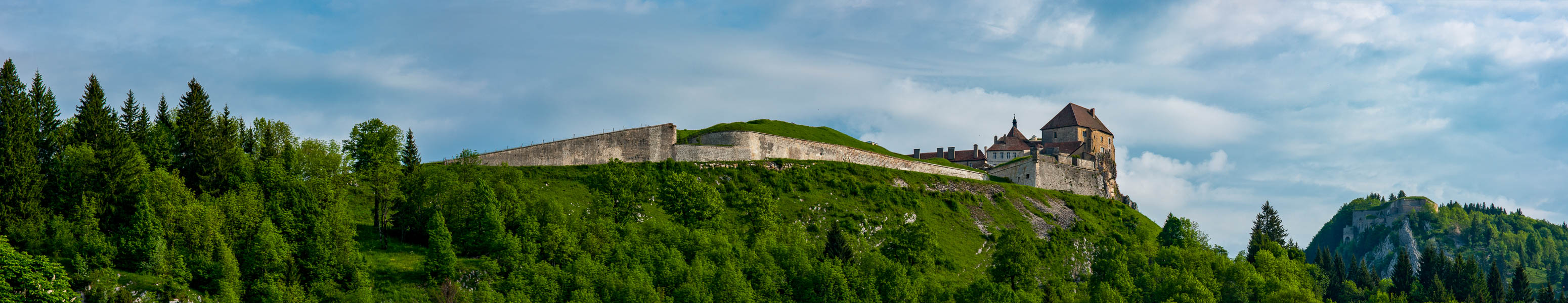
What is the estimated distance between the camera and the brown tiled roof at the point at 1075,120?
476 feet

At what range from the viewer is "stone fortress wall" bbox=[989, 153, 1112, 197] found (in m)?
120

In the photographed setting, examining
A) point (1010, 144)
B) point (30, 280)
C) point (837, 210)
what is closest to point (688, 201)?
point (837, 210)

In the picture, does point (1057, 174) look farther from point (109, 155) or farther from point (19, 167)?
point (19, 167)

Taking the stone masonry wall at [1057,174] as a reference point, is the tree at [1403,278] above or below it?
below

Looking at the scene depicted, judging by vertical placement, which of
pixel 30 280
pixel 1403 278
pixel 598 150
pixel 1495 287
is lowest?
pixel 1495 287

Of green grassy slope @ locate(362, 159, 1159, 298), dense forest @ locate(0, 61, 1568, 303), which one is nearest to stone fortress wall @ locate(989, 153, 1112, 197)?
green grassy slope @ locate(362, 159, 1159, 298)

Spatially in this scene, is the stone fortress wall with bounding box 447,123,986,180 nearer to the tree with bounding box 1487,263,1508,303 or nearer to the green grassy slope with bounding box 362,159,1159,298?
the green grassy slope with bounding box 362,159,1159,298

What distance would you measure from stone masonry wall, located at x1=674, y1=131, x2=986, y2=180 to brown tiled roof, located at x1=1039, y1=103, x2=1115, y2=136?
3566 centimetres

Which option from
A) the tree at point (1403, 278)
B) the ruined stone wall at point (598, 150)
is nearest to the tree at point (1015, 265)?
the ruined stone wall at point (598, 150)

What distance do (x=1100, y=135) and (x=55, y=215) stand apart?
371 ft

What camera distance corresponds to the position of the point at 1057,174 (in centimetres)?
12125

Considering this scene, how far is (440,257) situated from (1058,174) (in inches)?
2861

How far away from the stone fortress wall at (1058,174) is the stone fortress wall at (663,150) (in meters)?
19.5

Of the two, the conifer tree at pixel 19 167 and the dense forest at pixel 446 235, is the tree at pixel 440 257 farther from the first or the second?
the conifer tree at pixel 19 167
